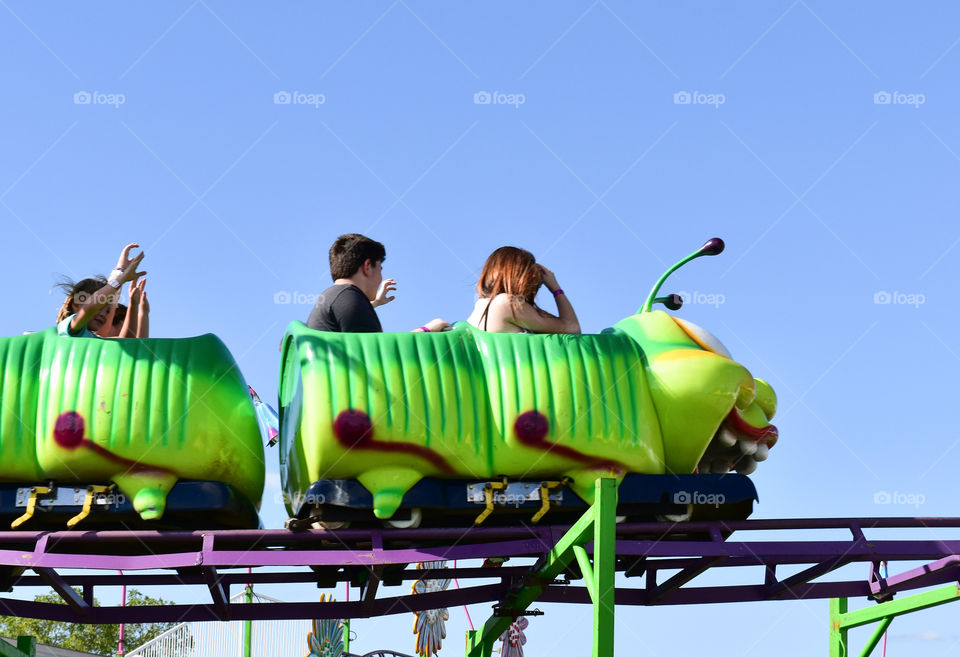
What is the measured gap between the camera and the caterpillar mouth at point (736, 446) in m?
6.38

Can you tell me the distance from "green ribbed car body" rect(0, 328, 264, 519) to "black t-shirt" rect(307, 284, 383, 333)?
600 millimetres

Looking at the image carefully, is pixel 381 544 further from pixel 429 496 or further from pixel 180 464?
pixel 180 464

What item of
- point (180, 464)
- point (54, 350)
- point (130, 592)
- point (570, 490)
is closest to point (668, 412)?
point (570, 490)

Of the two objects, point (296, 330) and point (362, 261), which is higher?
point (362, 261)

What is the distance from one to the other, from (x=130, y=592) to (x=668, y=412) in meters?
29.4

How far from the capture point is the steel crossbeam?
5938 mm

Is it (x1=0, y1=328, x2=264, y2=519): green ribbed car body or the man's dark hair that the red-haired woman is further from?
(x1=0, y1=328, x2=264, y2=519): green ribbed car body

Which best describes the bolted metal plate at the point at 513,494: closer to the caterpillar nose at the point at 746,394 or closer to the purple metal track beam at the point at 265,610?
the caterpillar nose at the point at 746,394

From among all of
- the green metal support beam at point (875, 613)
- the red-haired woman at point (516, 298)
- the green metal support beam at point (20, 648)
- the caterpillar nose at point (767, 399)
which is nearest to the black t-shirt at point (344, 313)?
the red-haired woman at point (516, 298)

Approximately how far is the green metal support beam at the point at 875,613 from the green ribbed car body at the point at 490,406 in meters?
1.77

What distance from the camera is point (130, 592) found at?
108ft

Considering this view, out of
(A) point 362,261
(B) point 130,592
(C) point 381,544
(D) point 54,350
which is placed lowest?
(C) point 381,544

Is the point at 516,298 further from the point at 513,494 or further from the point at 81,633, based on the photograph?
the point at 81,633

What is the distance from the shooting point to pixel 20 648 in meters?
7.46
